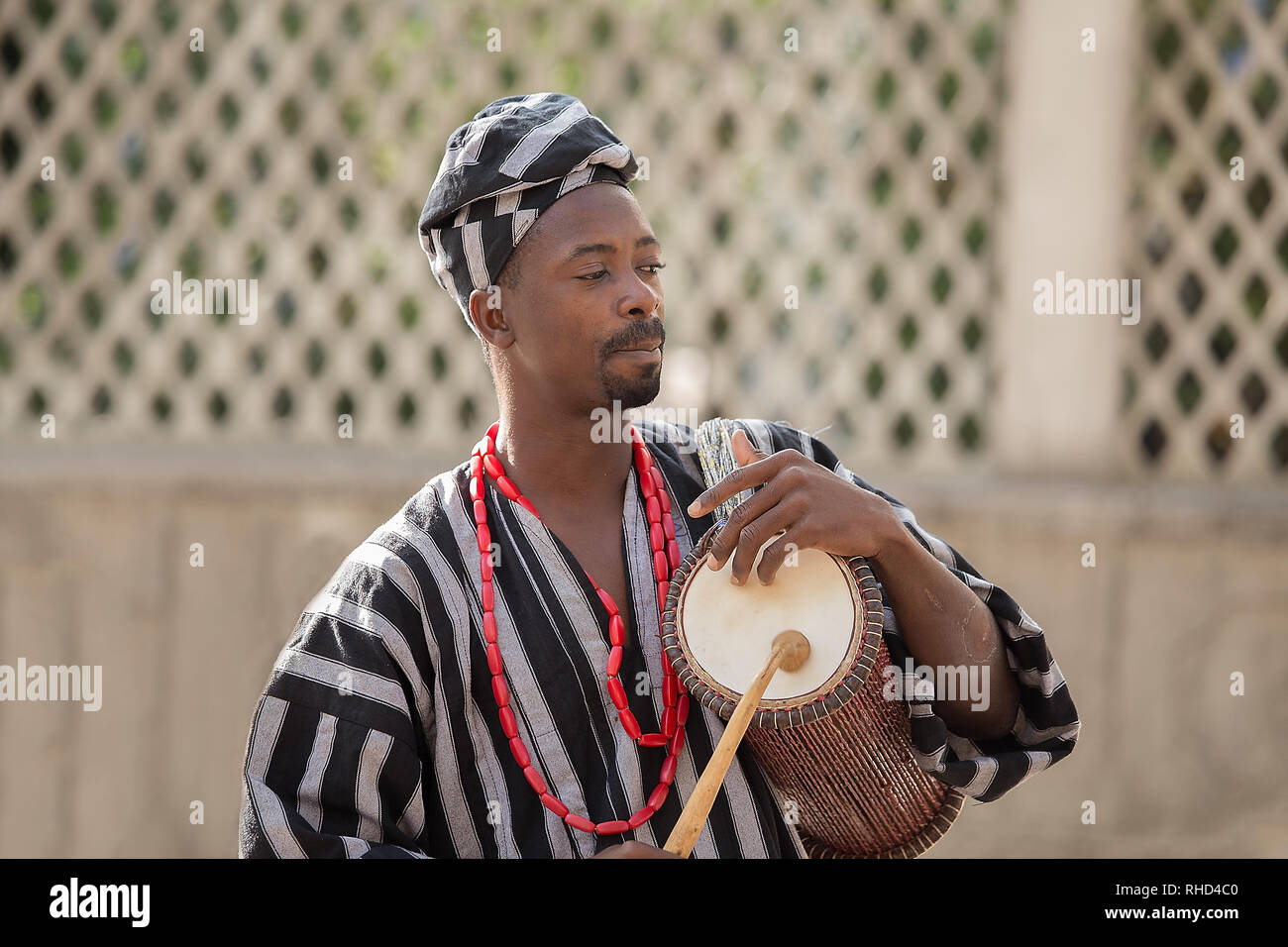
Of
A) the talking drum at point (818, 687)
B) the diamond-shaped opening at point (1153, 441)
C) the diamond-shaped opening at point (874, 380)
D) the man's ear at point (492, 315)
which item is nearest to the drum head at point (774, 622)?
the talking drum at point (818, 687)

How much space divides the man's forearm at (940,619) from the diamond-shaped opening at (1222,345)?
345 cm

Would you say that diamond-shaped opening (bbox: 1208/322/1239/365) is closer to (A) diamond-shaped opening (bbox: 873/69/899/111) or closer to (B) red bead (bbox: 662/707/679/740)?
(A) diamond-shaped opening (bbox: 873/69/899/111)

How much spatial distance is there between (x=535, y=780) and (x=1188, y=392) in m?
4.03

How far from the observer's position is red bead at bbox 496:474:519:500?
228 centimetres

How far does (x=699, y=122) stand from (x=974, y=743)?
3.04 meters

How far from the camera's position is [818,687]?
203cm

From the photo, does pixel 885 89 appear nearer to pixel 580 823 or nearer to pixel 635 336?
pixel 635 336

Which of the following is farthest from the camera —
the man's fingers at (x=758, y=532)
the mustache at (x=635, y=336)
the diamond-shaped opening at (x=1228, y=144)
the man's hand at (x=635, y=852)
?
the diamond-shaped opening at (x=1228, y=144)

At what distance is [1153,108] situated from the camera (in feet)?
15.5

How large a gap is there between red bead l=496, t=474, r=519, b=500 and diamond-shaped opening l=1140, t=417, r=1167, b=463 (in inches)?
130

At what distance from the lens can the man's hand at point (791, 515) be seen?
1.96 meters

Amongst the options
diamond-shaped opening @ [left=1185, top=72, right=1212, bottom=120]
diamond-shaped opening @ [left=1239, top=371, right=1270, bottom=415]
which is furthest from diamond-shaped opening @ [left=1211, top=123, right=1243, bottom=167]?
diamond-shaped opening @ [left=1239, top=371, right=1270, bottom=415]

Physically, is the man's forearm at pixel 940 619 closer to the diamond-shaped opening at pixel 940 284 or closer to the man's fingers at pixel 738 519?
the man's fingers at pixel 738 519

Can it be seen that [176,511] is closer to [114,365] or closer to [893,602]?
[114,365]
